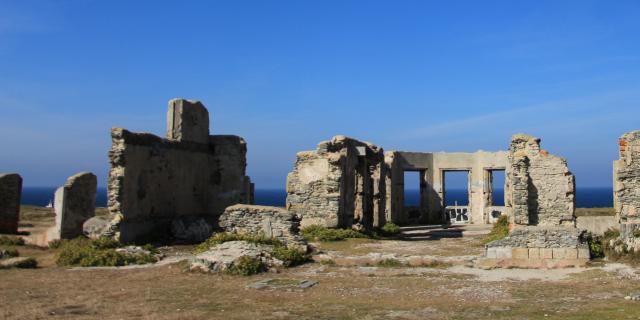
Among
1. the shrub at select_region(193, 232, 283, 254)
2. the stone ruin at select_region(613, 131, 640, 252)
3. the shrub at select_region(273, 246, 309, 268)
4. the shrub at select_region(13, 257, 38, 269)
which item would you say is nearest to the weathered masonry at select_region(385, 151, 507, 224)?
the stone ruin at select_region(613, 131, 640, 252)

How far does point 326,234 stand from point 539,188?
717 centimetres

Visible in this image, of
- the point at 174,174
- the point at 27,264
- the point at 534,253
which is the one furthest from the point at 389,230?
the point at 27,264

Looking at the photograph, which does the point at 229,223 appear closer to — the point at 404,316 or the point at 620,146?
the point at 404,316

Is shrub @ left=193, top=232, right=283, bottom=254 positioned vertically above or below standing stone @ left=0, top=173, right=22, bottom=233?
below

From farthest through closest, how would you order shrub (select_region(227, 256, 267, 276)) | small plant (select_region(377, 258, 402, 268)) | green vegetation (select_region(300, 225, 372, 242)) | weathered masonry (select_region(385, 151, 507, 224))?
1. weathered masonry (select_region(385, 151, 507, 224))
2. green vegetation (select_region(300, 225, 372, 242))
3. small plant (select_region(377, 258, 402, 268))
4. shrub (select_region(227, 256, 267, 276))

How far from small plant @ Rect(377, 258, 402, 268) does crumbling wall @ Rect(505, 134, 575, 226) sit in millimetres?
6609

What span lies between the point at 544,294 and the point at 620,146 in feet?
33.5

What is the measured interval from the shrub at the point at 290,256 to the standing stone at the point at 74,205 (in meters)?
8.28

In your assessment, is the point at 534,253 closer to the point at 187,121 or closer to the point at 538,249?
the point at 538,249

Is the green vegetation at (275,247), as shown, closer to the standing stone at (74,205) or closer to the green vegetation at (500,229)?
the standing stone at (74,205)

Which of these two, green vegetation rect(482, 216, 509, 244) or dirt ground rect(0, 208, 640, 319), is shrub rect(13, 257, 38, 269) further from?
green vegetation rect(482, 216, 509, 244)

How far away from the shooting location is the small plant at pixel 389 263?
14.1m

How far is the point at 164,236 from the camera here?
2064 centimetres

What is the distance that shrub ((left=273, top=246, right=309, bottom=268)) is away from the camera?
14.3 meters
